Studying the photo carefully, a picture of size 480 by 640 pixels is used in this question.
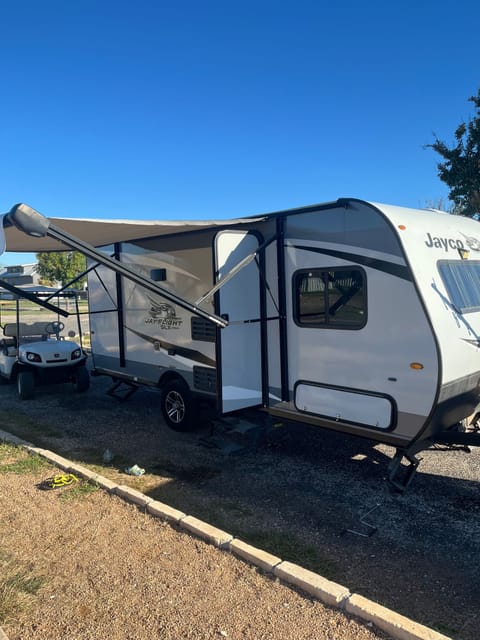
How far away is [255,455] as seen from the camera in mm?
5934

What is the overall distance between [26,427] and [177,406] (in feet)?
7.50

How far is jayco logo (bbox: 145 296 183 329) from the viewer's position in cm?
689

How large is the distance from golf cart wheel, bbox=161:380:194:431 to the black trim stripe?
9.13ft

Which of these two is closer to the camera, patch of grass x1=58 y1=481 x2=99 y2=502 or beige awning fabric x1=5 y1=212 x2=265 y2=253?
patch of grass x1=58 y1=481 x2=99 y2=502

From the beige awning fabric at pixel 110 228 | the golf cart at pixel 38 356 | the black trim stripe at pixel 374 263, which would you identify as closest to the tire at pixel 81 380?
the golf cart at pixel 38 356

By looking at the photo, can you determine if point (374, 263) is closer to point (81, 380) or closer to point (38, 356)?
point (81, 380)

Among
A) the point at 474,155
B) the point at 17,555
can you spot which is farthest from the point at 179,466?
the point at 474,155

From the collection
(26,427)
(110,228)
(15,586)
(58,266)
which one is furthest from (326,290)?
(58,266)

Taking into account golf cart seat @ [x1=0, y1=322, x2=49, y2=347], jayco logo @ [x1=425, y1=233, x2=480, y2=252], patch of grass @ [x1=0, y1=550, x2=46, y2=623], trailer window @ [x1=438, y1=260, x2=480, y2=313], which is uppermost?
jayco logo @ [x1=425, y1=233, x2=480, y2=252]

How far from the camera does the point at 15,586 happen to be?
3.18 m

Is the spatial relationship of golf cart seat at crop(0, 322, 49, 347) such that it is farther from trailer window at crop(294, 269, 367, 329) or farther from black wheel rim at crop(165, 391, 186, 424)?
trailer window at crop(294, 269, 367, 329)

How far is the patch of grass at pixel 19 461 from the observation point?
5.18m

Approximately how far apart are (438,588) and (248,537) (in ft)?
4.69

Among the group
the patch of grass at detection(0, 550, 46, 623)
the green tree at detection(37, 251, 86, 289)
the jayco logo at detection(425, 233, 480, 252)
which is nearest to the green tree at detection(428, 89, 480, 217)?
the jayco logo at detection(425, 233, 480, 252)
